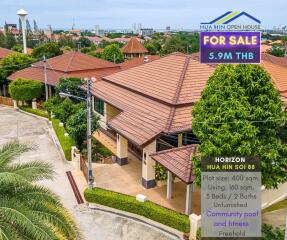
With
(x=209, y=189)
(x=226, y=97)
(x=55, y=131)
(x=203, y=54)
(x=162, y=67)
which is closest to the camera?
(x=209, y=189)

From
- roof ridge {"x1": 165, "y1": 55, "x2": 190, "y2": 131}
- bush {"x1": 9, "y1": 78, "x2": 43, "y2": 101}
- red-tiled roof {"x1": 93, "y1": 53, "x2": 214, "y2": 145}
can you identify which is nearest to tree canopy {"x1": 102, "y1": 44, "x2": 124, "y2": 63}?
bush {"x1": 9, "y1": 78, "x2": 43, "y2": 101}

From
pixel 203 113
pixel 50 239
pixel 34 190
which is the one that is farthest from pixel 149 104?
pixel 50 239

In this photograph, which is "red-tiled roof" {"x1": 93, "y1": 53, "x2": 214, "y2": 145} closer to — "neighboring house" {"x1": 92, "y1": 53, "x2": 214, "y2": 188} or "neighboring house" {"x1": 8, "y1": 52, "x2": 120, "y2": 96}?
"neighboring house" {"x1": 92, "y1": 53, "x2": 214, "y2": 188}

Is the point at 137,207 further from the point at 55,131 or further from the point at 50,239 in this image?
the point at 55,131

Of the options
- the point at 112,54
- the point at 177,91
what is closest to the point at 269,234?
the point at 177,91

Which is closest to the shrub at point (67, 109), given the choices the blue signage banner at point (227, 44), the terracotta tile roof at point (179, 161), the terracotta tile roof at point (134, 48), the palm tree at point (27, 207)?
the terracotta tile roof at point (179, 161)

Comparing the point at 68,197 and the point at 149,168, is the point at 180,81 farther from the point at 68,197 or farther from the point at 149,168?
the point at 68,197

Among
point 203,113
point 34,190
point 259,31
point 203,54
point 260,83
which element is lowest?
point 34,190
